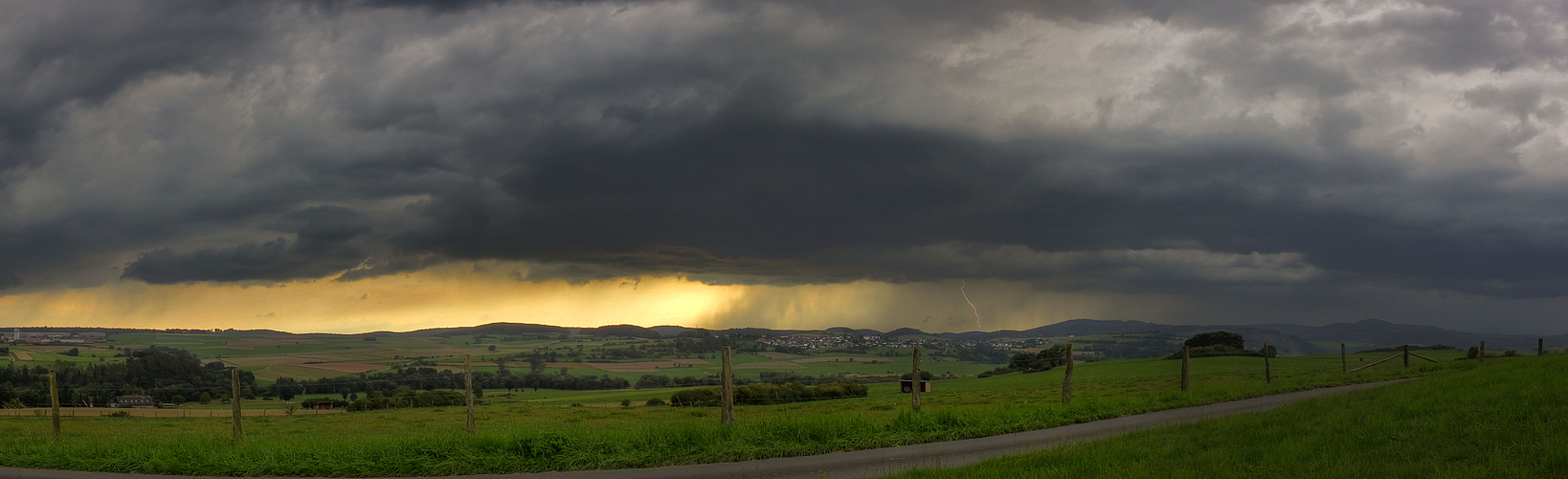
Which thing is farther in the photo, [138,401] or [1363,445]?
[138,401]

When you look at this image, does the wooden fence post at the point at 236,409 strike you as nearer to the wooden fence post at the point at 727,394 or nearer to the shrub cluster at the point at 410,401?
the wooden fence post at the point at 727,394

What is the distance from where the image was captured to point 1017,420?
20188 mm

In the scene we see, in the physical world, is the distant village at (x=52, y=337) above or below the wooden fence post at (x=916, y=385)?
below

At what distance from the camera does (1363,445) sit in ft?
37.9

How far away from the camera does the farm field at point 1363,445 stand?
32.1 ft

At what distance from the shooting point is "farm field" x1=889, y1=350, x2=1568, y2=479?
977 centimetres

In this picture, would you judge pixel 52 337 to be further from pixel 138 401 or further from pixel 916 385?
pixel 916 385

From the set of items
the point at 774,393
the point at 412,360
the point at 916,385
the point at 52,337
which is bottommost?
the point at 412,360

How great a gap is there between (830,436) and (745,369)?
109219mm

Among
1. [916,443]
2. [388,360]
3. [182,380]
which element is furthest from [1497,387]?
[388,360]

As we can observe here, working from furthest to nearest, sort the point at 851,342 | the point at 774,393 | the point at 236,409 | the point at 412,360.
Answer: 1. the point at 851,342
2. the point at 412,360
3. the point at 774,393
4. the point at 236,409

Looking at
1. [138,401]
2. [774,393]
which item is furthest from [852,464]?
[138,401]

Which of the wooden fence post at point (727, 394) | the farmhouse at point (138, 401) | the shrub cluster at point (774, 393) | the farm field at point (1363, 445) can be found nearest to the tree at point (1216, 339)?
the shrub cluster at point (774, 393)

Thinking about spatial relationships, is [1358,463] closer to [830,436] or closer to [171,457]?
[830,436]
